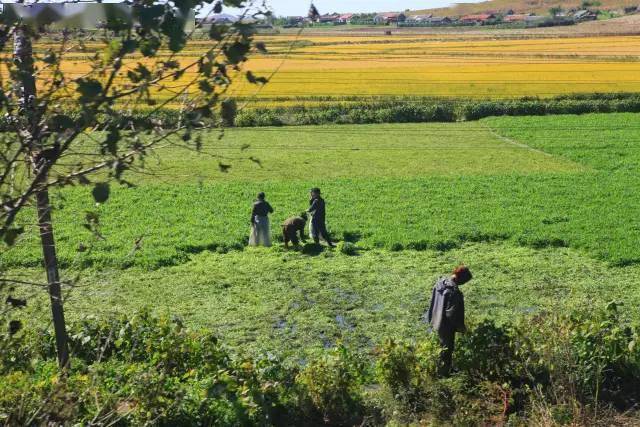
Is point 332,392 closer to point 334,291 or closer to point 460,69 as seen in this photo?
point 334,291

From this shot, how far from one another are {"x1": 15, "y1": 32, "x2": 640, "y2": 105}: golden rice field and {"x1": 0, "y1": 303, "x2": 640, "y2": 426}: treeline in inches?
740

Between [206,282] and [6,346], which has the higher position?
[6,346]

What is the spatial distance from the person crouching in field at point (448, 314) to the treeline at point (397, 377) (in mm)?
140

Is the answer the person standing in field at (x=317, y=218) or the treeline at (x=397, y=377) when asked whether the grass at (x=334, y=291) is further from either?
the treeline at (x=397, y=377)

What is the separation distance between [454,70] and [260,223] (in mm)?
28042

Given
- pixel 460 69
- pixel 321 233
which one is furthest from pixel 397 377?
pixel 460 69

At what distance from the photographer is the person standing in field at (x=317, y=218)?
14719mm

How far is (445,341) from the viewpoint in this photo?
9070 mm

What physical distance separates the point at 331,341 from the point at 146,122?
298 inches

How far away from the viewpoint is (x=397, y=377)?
8.61m

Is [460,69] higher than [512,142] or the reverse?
higher

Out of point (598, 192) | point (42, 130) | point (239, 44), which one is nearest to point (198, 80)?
point (239, 44)

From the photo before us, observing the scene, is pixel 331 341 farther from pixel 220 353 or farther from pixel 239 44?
pixel 239 44

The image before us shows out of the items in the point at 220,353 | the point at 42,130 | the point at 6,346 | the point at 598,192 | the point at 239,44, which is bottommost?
the point at 598,192
